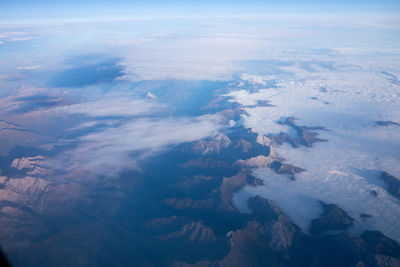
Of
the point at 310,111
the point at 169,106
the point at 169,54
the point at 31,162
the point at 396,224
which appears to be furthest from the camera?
the point at 169,54

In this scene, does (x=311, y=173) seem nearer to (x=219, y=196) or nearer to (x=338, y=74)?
(x=219, y=196)

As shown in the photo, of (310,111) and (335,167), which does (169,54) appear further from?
(335,167)

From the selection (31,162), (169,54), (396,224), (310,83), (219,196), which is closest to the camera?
(396,224)

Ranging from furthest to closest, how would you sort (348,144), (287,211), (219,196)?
(348,144)
(219,196)
(287,211)

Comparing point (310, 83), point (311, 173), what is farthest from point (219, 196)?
point (310, 83)

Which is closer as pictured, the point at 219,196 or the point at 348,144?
the point at 219,196

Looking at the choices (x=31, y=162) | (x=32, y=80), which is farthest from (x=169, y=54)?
(x=31, y=162)

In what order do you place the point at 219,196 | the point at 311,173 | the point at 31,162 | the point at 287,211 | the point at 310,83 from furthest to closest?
the point at 310,83 < the point at 31,162 < the point at 311,173 < the point at 219,196 < the point at 287,211

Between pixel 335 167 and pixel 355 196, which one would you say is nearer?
pixel 355 196

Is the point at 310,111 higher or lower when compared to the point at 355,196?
lower
